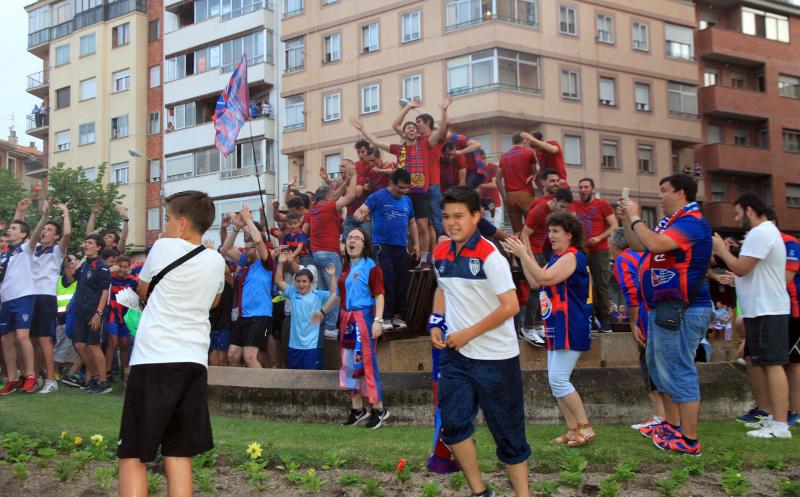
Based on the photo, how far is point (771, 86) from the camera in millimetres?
41469

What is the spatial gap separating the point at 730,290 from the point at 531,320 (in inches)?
171

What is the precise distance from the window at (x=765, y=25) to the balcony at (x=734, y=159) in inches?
249

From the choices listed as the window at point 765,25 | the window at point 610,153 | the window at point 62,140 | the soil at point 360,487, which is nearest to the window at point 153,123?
the window at point 62,140

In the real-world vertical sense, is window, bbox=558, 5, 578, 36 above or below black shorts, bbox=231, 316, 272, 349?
above

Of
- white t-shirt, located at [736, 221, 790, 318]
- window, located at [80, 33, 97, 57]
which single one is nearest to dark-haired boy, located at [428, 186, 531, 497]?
white t-shirt, located at [736, 221, 790, 318]

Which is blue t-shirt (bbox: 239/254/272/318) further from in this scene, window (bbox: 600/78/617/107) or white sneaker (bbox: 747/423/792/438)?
window (bbox: 600/78/617/107)

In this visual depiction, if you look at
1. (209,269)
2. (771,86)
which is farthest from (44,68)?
(209,269)

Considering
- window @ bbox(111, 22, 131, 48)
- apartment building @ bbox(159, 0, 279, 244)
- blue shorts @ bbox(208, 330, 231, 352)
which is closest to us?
blue shorts @ bbox(208, 330, 231, 352)

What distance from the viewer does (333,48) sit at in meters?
38.5

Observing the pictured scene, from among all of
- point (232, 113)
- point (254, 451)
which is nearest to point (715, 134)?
point (232, 113)

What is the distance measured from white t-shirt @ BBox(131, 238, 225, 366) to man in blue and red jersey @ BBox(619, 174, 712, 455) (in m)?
3.41

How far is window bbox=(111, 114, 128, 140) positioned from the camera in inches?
1940

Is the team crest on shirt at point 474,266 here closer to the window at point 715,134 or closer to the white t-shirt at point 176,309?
the white t-shirt at point 176,309

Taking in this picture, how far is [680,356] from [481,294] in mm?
2221
